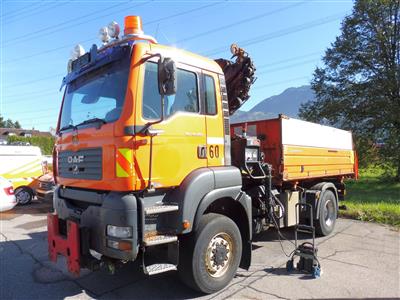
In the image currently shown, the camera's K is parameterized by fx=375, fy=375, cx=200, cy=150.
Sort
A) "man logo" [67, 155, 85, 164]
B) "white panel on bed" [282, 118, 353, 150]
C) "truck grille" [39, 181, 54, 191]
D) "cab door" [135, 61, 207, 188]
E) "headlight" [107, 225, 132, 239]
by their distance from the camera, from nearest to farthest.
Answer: "headlight" [107, 225, 132, 239], "cab door" [135, 61, 207, 188], "man logo" [67, 155, 85, 164], "white panel on bed" [282, 118, 353, 150], "truck grille" [39, 181, 54, 191]

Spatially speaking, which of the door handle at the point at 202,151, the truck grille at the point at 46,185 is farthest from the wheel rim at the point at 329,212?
the truck grille at the point at 46,185

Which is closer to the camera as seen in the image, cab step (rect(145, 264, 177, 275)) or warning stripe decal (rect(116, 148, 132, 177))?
warning stripe decal (rect(116, 148, 132, 177))

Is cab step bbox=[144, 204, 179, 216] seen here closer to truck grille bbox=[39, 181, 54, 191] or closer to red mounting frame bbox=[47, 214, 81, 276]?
red mounting frame bbox=[47, 214, 81, 276]

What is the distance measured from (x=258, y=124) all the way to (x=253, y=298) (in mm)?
3311

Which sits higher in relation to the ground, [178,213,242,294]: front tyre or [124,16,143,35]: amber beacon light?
[124,16,143,35]: amber beacon light

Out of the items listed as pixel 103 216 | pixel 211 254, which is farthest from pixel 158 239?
pixel 211 254

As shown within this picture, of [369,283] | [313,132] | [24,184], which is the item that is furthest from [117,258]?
[24,184]

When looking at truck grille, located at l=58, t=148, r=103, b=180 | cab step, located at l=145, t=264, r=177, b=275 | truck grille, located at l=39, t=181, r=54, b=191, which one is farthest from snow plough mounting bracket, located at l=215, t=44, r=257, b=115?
truck grille, located at l=39, t=181, r=54, b=191

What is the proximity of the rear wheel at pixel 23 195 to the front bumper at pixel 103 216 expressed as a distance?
34.6ft

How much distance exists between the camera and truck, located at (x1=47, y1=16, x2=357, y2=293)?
4164 millimetres

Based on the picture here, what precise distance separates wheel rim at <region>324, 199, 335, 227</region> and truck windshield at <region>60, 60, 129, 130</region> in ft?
18.6

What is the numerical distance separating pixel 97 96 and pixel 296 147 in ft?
13.0

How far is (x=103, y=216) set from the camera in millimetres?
4188

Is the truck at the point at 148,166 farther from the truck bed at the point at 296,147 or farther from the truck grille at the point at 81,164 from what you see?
the truck bed at the point at 296,147
